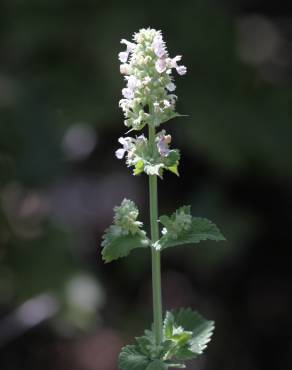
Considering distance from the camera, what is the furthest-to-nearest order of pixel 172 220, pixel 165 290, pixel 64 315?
1. pixel 165 290
2. pixel 64 315
3. pixel 172 220

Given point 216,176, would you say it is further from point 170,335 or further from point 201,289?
point 170,335

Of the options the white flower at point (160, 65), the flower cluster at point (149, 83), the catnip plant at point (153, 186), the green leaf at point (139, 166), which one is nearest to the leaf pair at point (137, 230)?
the catnip plant at point (153, 186)

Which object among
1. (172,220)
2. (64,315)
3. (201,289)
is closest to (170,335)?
(172,220)

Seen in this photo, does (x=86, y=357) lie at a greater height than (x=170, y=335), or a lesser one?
greater

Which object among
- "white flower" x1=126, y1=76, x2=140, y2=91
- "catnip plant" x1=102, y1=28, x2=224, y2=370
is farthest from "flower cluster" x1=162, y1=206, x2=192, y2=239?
"white flower" x1=126, y1=76, x2=140, y2=91

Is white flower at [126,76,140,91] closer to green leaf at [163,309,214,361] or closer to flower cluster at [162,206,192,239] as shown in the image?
flower cluster at [162,206,192,239]

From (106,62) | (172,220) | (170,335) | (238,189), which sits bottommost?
(170,335)

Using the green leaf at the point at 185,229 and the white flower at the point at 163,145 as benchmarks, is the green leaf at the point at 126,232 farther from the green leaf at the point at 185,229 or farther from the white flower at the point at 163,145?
the white flower at the point at 163,145

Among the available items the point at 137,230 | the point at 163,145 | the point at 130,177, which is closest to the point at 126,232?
the point at 137,230
